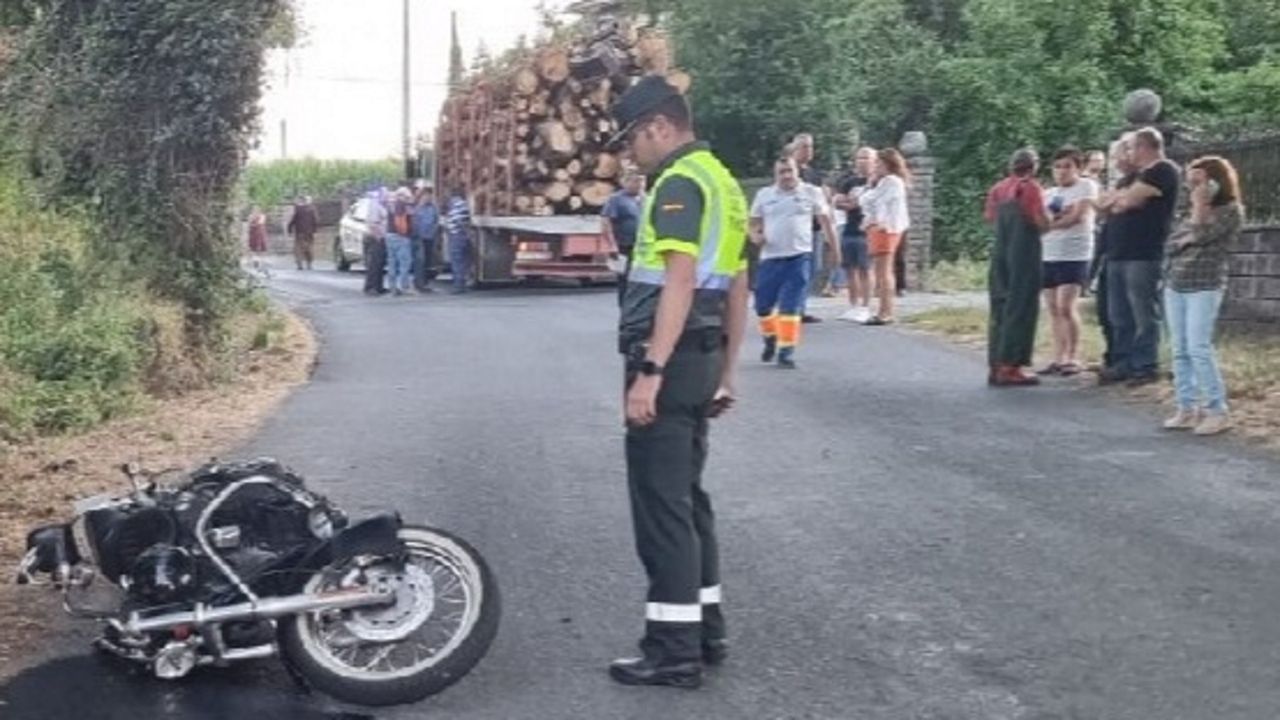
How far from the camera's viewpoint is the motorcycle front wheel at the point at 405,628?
586 centimetres

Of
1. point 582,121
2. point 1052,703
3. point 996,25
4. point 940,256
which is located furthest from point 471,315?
point 1052,703

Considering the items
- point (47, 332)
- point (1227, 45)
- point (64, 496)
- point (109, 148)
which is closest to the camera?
point (64, 496)

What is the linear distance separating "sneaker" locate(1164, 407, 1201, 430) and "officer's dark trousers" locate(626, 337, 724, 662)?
585cm

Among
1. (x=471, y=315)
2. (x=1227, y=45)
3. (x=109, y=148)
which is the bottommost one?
(x=471, y=315)

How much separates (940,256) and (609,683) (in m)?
23.3

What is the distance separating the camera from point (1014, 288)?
13.7 meters

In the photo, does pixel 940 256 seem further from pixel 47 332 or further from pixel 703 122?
pixel 47 332

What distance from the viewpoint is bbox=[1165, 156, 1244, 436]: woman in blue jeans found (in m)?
11.0

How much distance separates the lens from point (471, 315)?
878 inches

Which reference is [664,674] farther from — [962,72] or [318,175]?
[318,175]

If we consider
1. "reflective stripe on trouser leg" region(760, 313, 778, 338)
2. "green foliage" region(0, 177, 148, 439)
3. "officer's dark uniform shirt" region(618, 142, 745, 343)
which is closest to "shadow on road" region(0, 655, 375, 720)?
"officer's dark uniform shirt" region(618, 142, 745, 343)

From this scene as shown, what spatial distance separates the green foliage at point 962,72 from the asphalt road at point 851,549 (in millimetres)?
15151

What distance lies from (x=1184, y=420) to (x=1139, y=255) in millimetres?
2016

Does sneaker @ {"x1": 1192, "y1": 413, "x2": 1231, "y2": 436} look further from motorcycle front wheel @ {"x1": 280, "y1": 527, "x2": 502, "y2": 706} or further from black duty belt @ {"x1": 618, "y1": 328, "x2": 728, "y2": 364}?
motorcycle front wheel @ {"x1": 280, "y1": 527, "x2": 502, "y2": 706}
